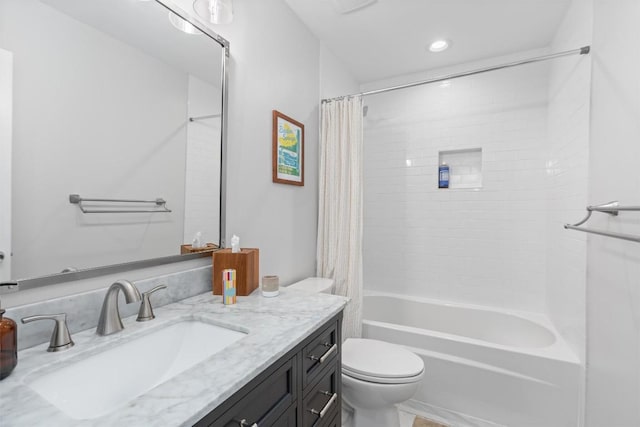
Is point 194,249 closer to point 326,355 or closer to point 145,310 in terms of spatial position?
point 145,310

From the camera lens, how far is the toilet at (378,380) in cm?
148

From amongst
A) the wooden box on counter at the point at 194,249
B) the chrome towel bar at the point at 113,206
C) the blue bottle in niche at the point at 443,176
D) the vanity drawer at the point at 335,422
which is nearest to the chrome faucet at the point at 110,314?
the chrome towel bar at the point at 113,206

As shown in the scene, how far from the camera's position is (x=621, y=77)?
1.25 m

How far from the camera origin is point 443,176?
2686 mm

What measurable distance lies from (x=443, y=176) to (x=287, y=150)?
1563 millimetres

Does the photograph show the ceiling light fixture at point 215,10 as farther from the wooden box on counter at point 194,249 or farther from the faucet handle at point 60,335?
the faucet handle at point 60,335

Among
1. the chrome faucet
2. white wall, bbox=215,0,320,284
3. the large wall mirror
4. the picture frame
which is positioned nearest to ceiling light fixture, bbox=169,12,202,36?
the large wall mirror

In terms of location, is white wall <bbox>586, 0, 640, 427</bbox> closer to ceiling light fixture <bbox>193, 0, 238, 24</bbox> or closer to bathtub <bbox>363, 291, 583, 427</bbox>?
bathtub <bbox>363, 291, 583, 427</bbox>

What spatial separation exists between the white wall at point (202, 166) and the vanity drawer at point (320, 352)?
0.67m

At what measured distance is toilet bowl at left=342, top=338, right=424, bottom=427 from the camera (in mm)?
1479

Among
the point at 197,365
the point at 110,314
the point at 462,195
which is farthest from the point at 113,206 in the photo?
the point at 462,195

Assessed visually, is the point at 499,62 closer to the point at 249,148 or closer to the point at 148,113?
the point at 249,148

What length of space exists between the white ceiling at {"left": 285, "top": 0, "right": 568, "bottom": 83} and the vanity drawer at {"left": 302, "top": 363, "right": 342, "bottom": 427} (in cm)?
209

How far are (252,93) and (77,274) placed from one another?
1181mm
